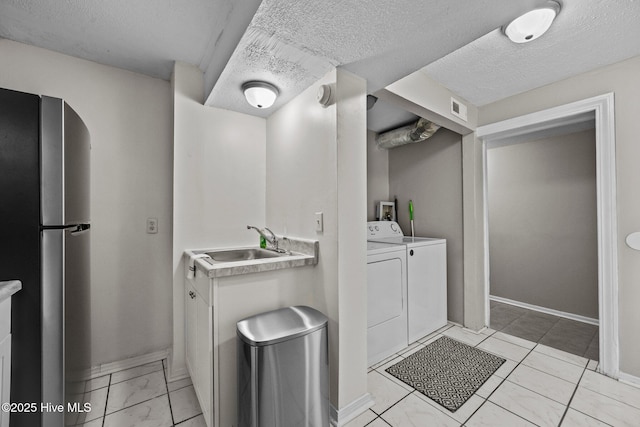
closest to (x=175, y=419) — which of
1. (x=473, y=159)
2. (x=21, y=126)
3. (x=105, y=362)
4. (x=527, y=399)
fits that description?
(x=105, y=362)

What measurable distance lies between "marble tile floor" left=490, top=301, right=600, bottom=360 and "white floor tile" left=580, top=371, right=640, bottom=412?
370 millimetres

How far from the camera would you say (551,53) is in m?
1.85

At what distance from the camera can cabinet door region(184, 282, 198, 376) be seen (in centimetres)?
165

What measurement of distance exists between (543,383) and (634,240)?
1.19 metres

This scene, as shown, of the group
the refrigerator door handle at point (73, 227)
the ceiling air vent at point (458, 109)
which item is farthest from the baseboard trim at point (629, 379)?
the refrigerator door handle at point (73, 227)

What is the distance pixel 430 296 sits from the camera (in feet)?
8.61

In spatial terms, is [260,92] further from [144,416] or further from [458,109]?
[144,416]

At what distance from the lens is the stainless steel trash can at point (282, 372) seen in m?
1.19

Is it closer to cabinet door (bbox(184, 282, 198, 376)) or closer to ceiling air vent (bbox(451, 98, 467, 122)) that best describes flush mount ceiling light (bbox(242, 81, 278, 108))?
cabinet door (bbox(184, 282, 198, 376))

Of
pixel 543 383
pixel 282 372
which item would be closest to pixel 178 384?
pixel 282 372

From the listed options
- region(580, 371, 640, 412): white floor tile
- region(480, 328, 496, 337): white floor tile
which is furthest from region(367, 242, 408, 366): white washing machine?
region(580, 371, 640, 412): white floor tile

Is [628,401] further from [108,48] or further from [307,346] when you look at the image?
[108,48]

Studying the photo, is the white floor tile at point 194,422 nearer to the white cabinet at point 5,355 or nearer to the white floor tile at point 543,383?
the white cabinet at point 5,355

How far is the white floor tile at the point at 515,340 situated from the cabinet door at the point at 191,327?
2724 millimetres
